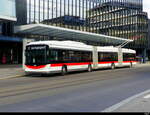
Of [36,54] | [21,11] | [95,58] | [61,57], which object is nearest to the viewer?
[36,54]

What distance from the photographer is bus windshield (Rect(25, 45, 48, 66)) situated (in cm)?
1903

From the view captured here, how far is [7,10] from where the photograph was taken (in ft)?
92.9

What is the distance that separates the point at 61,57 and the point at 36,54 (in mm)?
2236

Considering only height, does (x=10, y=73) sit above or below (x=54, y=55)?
below

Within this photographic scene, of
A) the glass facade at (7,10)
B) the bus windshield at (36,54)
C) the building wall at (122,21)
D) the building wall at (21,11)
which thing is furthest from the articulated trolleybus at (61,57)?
the building wall at (122,21)

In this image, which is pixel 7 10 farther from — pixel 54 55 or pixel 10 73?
pixel 54 55

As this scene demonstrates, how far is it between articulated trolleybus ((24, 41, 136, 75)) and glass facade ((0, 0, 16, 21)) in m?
9.12

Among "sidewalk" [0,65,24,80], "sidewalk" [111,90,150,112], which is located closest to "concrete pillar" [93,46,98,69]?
"sidewalk" [0,65,24,80]

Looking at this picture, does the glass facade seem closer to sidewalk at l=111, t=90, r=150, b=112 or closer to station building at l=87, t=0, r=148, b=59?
sidewalk at l=111, t=90, r=150, b=112

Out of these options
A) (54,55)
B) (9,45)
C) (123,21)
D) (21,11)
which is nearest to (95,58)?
(54,55)

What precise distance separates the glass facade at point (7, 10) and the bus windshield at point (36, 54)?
9.22 m

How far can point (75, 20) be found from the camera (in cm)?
5503

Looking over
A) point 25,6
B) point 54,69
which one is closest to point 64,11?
point 25,6

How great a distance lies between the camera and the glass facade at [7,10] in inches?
1082
